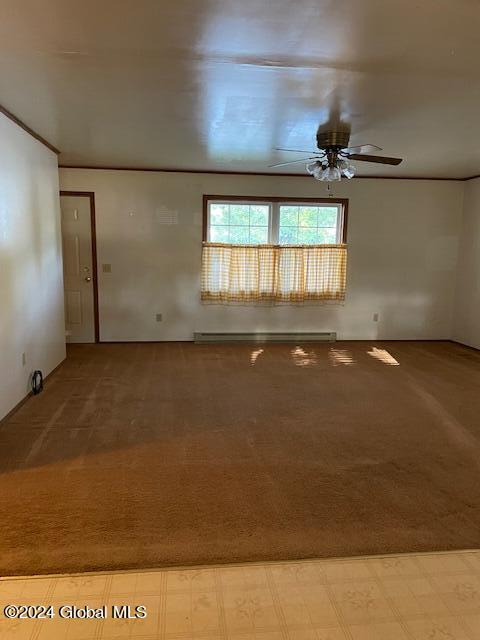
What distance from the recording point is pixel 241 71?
2559 mm

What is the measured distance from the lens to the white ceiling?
1.92 meters

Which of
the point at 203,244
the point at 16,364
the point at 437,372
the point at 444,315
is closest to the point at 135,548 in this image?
the point at 16,364

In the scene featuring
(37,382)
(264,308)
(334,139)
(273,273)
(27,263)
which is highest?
(334,139)

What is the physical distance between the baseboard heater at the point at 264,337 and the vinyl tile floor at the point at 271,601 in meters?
4.35

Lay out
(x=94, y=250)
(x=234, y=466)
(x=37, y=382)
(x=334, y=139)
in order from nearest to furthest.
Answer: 1. (x=234, y=466)
2. (x=334, y=139)
3. (x=37, y=382)
4. (x=94, y=250)

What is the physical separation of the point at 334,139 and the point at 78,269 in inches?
147

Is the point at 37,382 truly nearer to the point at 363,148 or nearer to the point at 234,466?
the point at 234,466

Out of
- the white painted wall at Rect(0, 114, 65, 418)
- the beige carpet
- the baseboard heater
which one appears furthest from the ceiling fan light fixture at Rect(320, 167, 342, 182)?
the baseboard heater

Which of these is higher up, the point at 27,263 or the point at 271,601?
the point at 27,263

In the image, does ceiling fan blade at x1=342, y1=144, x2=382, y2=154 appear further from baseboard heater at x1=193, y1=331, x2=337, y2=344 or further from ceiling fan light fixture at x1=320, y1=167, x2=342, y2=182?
baseboard heater at x1=193, y1=331, x2=337, y2=344

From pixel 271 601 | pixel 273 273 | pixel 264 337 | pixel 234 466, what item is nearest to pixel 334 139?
pixel 273 273

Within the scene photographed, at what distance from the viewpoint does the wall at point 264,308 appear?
5910 mm

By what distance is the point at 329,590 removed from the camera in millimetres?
1826

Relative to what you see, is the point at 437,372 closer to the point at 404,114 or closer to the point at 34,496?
the point at 404,114
